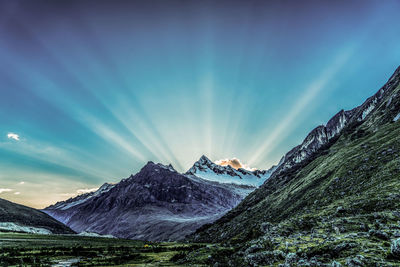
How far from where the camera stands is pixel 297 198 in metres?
75.6

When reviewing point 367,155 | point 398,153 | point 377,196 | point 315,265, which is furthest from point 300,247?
point 367,155

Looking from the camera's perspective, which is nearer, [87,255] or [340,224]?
[340,224]

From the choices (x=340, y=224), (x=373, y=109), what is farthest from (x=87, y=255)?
(x=373, y=109)

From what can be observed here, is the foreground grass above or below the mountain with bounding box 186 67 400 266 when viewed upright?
below

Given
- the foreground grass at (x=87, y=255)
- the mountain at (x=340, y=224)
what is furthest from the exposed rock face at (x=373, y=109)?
the foreground grass at (x=87, y=255)

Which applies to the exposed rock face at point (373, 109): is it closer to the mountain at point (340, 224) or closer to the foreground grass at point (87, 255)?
the mountain at point (340, 224)

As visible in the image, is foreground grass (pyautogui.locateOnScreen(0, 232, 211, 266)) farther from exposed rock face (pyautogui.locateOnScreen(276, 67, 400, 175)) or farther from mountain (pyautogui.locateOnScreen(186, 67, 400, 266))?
exposed rock face (pyautogui.locateOnScreen(276, 67, 400, 175))

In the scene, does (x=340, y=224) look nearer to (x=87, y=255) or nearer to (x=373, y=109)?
(x=87, y=255)

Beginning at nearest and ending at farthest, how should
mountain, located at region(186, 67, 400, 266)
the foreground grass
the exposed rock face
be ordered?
mountain, located at region(186, 67, 400, 266) → the foreground grass → the exposed rock face

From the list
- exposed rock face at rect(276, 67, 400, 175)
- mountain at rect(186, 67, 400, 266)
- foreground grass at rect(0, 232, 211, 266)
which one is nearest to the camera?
mountain at rect(186, 67, 400, 266)

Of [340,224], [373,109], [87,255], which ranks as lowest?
[87,255]

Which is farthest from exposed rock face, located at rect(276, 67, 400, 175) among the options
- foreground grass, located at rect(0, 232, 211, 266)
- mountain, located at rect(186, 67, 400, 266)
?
foreground grass, located at rect(0, 232, 211, 266)

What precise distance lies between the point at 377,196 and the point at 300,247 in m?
24.8

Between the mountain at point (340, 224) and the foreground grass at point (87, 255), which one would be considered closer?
the mountain at point (340, 224)
